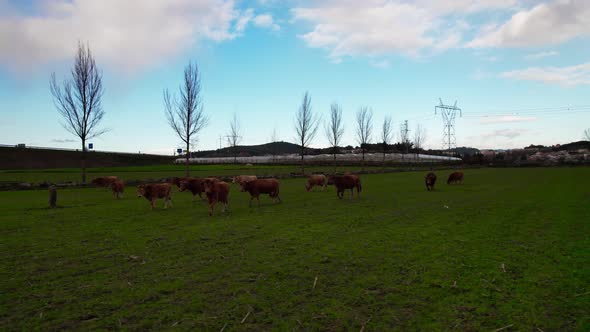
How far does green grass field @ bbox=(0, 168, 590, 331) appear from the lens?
4.94m

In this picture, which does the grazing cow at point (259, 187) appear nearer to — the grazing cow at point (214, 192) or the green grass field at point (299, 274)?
the grazing cow at point (214, 192)

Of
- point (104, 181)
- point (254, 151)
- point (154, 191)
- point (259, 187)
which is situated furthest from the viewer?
point (254, 151)

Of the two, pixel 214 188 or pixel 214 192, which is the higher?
pixel 214 188

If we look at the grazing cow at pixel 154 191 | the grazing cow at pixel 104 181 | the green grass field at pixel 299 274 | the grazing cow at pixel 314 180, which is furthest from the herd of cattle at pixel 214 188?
the grazing cow at pixel 314 180

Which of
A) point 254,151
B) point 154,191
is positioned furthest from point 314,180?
point 254,151

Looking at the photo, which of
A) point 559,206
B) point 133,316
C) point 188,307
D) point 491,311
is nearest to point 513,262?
point 491,311

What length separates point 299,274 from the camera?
6.78 meters

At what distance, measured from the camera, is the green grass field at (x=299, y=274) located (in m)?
4.94

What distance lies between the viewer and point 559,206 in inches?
634

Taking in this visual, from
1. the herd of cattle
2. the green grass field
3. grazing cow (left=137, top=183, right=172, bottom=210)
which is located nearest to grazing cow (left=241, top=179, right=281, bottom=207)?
the herd of cattle

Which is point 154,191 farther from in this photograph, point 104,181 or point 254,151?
point 254,151

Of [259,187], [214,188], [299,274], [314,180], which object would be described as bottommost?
[299,274]

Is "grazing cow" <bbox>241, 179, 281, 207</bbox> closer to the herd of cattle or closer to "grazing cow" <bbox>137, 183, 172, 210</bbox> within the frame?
the herd of cattle

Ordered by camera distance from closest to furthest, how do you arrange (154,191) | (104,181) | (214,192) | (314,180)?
(214,192)
(154,191)
(314,180)
(104,181)
